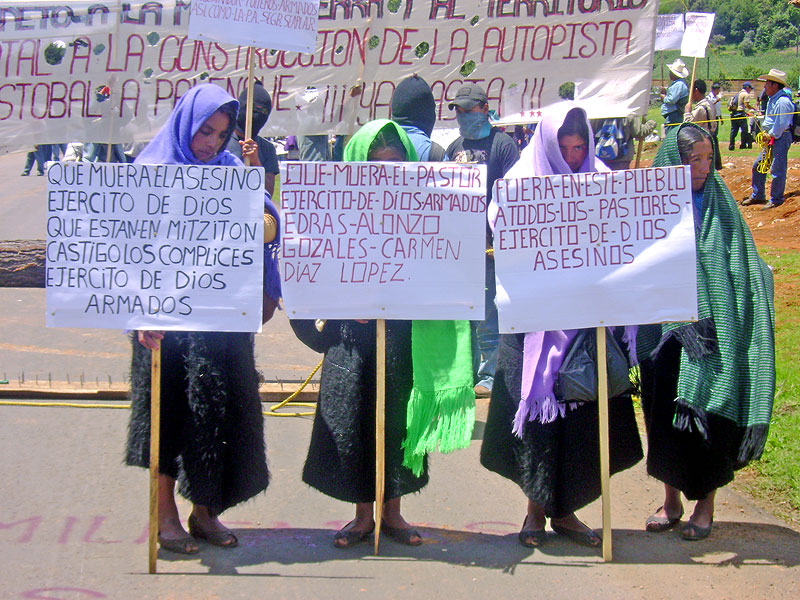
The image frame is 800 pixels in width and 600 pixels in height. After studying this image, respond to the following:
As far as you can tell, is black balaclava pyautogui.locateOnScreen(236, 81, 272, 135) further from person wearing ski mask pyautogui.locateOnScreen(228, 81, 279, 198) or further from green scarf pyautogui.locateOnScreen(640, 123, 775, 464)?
green scarf pyautogui.locateOnScreen(640, 123, 775, 464)

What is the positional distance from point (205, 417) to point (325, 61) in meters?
3.75

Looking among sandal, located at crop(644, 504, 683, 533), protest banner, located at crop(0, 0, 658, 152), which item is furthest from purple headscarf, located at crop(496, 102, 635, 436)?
protest banner, located at crop(0, 0, 658, 152)

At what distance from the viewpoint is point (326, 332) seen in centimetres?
423

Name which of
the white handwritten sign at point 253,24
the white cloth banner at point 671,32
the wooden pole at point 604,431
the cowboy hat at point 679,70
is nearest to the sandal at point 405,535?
the wooden pole at point 604,431

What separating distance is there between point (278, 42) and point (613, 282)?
2.36 metres

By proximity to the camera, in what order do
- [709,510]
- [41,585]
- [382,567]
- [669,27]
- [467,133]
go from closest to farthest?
[41,585] → [382,567] → [709,510] → [467,133] → [669,27]

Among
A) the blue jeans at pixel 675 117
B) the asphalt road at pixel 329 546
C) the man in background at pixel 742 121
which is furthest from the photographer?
the man in background at pixel 742 121

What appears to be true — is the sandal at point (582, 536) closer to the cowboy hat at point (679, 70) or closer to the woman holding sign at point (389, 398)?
the woman holding sign at point (389, 398)

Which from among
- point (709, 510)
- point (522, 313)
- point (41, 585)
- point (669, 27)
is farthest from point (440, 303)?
point (669, 27)

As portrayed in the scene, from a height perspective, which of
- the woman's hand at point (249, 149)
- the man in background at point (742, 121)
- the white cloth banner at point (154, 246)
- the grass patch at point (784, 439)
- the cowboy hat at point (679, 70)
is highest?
the man in background at point (742, 121)

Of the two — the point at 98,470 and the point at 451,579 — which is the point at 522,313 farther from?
the point at 98,470

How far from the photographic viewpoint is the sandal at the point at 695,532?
4.30 metres

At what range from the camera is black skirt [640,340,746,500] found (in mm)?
4230

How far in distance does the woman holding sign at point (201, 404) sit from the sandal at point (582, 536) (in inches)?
51.8
